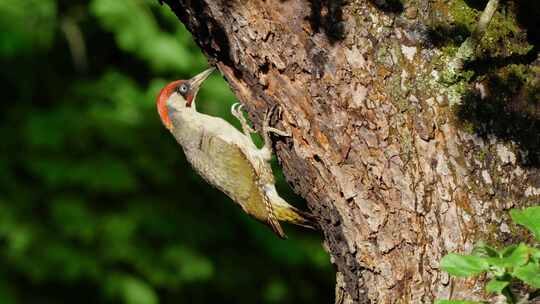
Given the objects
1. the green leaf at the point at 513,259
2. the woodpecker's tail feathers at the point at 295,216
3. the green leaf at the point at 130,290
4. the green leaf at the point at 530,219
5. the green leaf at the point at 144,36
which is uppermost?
the green leaf at the point at 530,219

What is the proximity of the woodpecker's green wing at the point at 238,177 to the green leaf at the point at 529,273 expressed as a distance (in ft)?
8.31

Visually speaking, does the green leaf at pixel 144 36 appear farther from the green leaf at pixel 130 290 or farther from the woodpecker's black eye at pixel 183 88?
the woodpecker's black eye at pixel 183 88

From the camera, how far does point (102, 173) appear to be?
6891mm

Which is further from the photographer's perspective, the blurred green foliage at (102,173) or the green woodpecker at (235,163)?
the blurred green foliage at (102,173)

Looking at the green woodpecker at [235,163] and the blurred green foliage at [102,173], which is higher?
the green woodpecker at [235,163]

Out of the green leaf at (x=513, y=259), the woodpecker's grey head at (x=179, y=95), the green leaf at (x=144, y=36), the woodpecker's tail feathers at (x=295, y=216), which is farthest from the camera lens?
the green leaf at (x=144, y=36)

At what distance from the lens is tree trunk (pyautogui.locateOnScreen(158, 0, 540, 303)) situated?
2500 mm

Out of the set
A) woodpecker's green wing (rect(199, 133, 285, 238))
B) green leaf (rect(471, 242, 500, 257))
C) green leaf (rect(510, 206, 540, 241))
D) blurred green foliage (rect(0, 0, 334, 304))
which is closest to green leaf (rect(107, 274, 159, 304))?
blurred green foliage (rect(0, 0, 334, 304))

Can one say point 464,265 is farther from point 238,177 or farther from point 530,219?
point 238,177

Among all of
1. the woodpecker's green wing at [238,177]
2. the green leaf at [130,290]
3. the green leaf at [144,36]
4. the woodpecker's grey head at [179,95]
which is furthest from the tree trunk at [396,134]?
the green leaf at [130,290]

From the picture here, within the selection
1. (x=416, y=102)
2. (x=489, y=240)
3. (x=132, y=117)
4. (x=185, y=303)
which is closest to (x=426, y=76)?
(x=416, y=102)

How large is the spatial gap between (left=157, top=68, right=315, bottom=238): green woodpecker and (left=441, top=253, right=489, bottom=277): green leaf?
7.01 ft

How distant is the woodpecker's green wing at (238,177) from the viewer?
431cm

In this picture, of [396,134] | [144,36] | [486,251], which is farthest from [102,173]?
[486,251]
